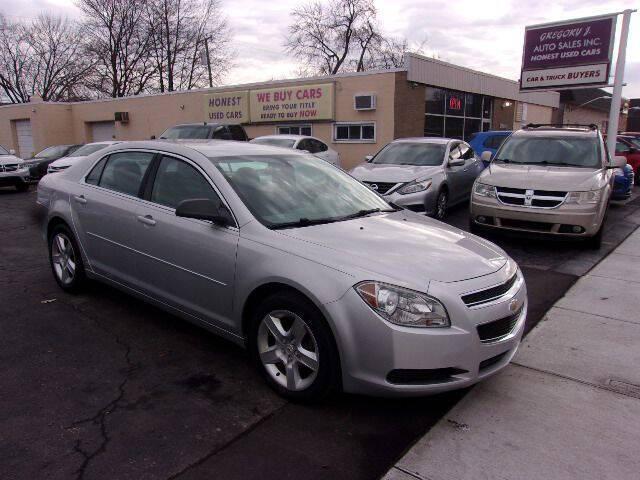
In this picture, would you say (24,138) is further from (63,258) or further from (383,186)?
(63,258)

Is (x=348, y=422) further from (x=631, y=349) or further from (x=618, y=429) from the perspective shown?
(x=631, y=349)

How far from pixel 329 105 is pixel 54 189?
13.8m

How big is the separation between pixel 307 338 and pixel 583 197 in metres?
5.23

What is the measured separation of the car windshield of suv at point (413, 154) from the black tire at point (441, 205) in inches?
24.1

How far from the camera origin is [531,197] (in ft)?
22.7

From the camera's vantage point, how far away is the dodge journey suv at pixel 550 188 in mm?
6766

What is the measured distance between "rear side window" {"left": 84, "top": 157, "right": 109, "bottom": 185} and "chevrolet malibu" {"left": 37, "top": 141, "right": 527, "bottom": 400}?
3 centimetres

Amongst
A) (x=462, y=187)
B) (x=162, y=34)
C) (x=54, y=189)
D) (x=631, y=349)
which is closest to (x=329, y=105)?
(x=462, y=187)

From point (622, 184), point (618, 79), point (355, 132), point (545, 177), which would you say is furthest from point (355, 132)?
point (545, 177)

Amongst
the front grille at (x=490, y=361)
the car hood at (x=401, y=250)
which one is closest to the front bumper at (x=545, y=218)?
the car hood at (x=401, y=250)

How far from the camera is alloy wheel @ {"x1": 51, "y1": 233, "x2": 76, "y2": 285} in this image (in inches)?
196

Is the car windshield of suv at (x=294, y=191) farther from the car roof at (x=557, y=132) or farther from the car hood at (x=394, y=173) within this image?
the car roof at (x=557, y=132)

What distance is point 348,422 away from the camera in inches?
117

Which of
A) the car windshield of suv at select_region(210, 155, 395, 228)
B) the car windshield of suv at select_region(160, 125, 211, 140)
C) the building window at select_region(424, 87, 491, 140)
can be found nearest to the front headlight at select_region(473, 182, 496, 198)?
the car windshield of suv at select_region(210, 155, 395, 228)
